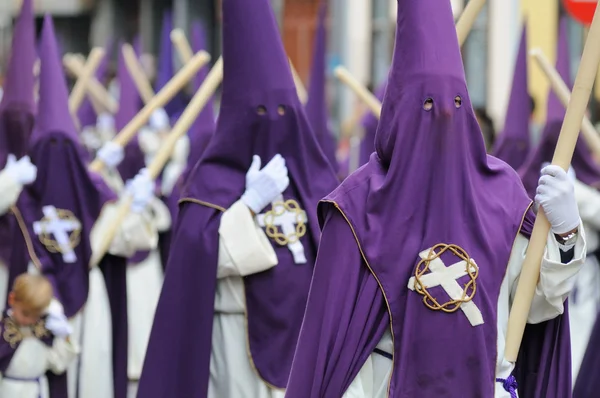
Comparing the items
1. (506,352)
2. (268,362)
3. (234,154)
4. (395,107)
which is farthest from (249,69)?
(506,352)

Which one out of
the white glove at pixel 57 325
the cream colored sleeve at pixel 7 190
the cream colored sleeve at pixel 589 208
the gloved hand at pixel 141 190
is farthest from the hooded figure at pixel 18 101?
the cream colored sleeve at pixel 589 208

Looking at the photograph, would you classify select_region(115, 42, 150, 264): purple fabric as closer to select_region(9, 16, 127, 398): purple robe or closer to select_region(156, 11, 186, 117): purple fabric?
select_region(156, 11, 186, 117): purple fabric

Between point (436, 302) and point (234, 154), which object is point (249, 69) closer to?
point (234, 154)

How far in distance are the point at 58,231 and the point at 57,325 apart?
0.78m

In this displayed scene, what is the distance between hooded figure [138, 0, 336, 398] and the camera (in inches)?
225

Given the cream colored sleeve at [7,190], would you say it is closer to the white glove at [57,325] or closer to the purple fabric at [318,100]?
the white glove at [57,325]

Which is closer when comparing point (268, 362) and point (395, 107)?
point (395, 107)

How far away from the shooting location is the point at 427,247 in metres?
4.17

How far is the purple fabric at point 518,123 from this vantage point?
8.53 metres

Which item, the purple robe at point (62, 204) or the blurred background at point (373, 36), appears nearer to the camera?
the purple robe at point (62, 204)

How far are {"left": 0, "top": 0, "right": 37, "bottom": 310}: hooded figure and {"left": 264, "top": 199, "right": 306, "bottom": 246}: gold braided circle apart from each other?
210cm

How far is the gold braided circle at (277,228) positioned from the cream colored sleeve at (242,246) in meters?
0.04

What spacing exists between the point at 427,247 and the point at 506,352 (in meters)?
0.44

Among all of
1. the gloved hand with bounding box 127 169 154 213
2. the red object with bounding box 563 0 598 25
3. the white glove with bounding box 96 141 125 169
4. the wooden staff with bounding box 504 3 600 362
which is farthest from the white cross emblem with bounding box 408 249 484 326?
the red object with bounding box 563 0 598 25
